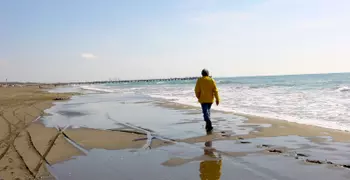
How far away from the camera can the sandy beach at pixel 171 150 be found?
5.27m

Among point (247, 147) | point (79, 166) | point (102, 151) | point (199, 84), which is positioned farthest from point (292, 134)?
point (79, 166)

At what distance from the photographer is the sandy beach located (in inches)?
208

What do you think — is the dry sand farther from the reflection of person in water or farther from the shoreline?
the shoreline

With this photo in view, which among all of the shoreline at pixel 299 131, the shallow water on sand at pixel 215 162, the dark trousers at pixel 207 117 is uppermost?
the dark trousers at pixel 207 117

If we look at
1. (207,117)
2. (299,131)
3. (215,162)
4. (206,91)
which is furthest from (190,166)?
(299,131)

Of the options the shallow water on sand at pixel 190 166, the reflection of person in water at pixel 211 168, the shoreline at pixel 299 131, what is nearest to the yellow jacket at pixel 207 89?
the shoreline at pixel 299 131

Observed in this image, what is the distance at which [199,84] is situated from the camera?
31.9 ft

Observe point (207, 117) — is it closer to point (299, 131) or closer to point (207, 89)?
point (207, 89)

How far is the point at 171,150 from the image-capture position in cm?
688

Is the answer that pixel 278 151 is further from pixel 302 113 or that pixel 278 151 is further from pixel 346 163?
pixel 302 113

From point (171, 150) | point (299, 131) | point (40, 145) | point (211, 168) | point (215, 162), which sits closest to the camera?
point (211, 168)

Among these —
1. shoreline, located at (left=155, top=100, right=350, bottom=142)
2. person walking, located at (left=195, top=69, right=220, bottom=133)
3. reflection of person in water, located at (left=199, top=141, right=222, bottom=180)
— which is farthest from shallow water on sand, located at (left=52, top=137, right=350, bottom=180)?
person walking, located at (left=195, top=69, right=220, bottom=133)

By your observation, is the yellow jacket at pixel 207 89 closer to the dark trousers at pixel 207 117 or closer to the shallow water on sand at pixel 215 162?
the dark trousers at pixel 207 117

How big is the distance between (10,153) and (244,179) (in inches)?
194
